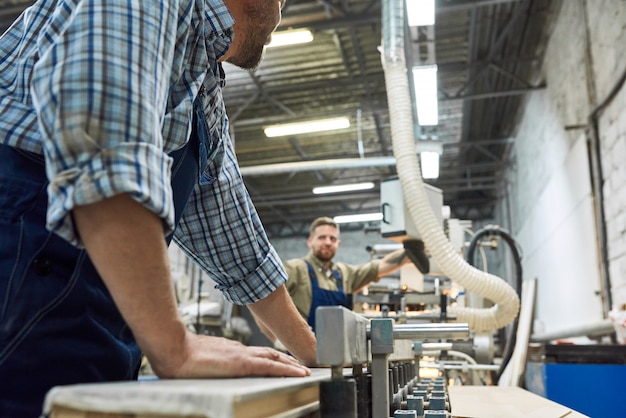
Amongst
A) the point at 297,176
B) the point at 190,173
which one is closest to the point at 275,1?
the point at 190,173

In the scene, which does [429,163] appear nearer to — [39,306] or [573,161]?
[573,161]

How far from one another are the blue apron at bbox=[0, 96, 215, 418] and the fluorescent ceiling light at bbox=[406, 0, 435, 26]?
351 cm

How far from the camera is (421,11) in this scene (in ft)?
12.6

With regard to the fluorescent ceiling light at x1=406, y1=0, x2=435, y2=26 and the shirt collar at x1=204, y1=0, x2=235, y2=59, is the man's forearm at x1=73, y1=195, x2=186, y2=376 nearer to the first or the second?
the shirt collar at x1=204, y1=0, x2=235, y2=59

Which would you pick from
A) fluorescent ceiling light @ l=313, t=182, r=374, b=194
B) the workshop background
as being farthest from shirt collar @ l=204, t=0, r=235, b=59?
fluorescent ceiling light @ l=313, t=182, r=374, b=194

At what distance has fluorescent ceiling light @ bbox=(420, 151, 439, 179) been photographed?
6.71 metres

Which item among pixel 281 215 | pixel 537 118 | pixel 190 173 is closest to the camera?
pixel 190 173

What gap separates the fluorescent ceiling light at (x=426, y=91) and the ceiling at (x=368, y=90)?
0.18 m

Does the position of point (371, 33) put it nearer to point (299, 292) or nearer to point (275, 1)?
point (299, 292)

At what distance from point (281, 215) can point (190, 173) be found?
460 inches

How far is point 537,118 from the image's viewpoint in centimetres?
694

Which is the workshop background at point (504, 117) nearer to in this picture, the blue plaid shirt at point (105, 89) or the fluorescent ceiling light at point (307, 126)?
the fluorescent ceiling light at point (307, 126)

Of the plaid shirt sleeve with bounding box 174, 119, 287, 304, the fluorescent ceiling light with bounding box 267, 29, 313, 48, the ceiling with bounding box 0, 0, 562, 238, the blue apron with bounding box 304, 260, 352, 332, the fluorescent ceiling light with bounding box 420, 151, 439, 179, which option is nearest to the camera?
the plaid shirt sleeve with bounding box 174, 119, 287, 304

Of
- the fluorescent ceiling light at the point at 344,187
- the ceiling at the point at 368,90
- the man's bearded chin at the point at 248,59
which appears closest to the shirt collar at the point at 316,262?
the ceiling at the point at 368,90
